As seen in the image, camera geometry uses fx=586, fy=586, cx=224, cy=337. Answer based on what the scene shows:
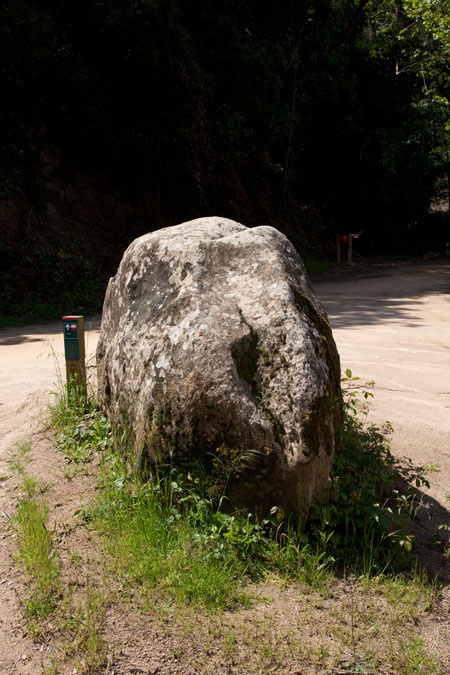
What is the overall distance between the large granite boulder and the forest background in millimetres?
8830

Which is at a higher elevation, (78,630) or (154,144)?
(154,144)

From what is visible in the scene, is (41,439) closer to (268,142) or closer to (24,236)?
(24,236)

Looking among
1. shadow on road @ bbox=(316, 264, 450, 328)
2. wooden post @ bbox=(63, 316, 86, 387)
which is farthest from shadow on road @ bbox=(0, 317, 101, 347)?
shadow on road @ bbox=(316, 264, 450, 328)

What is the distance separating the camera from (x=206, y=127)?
16266 millimetres

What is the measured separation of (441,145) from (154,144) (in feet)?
37.5

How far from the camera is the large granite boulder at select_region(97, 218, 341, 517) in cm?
294

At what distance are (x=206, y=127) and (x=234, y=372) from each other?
14.5 metres

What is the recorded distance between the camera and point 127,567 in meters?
2.79

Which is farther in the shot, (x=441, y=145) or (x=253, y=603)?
(x=441, y=145)

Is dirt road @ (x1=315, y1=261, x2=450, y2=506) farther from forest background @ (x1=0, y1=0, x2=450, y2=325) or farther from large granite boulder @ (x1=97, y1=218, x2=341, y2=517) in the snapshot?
forest background @ (x1=0, y1=0, x2=450, y2=325)

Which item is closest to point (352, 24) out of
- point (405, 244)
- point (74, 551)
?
point (405, 244)

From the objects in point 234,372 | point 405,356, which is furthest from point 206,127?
point 234,372

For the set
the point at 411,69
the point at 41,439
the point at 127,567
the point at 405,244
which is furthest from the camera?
the point at 405,244

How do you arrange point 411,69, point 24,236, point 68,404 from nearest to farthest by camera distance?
point 68,404
point 24,236
point 411,69
